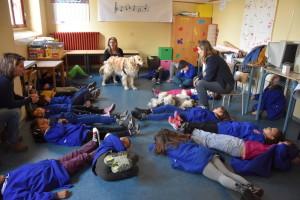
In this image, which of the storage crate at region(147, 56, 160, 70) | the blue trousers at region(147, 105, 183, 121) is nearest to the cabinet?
the storage crate at region(147, 56, 160, 70)

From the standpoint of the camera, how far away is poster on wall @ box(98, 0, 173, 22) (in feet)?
21.3

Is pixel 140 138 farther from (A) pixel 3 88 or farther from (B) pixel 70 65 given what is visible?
(B) pixel 70 65

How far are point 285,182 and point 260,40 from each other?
316cm

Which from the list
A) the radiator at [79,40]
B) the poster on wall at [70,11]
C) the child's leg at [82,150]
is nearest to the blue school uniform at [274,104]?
the child's leg at [82,150]

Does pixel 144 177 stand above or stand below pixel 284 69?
below

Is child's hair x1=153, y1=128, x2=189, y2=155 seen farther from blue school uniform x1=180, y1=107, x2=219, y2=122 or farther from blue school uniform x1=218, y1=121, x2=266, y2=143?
blue school uniform x1=180, y1=107, x2=219, y2=122

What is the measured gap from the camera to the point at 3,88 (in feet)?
7.89

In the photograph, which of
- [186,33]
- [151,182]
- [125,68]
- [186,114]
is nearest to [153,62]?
[186,33]

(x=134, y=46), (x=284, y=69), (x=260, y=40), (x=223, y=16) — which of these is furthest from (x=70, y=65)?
(x=284, y=69)

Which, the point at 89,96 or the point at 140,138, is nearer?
the point at 140,138

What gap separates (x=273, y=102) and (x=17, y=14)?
563 centimetres

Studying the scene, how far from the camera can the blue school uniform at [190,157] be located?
2.30m

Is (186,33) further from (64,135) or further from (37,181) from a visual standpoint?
(37,181)

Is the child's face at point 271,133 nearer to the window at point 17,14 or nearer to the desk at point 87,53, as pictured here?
the desk at point 87,53
